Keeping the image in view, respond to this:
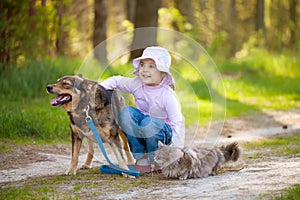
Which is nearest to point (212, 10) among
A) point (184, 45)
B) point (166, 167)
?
point (184, 45)

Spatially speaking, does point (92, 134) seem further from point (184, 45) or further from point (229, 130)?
point (184, 45)

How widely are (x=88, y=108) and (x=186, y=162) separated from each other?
3.74ft

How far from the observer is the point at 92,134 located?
6316 millimetres

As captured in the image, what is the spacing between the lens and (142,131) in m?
6.38

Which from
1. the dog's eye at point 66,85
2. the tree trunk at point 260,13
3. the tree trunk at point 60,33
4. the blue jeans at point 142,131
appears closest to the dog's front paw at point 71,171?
the blue jeans at point 142,131

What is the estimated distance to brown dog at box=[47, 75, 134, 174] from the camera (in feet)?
20.5

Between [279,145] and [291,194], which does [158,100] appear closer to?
[291,194]

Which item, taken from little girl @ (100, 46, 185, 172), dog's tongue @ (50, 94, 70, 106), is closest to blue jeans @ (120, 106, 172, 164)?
little girl @ (100, 46, 185, 172)

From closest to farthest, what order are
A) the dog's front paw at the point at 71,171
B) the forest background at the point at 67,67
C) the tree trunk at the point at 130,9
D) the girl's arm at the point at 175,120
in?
the girl's arm at the point at 175,120 < the dog's front paw at the point at 71,171 < the forest background at the point at 67,67 < the tree trunk at the point at 130,9

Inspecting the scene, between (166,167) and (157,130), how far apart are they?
1.33ft

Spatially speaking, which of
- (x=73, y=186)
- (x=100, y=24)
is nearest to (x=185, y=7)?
(x=100, y=24)

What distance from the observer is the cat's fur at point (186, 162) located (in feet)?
20.1

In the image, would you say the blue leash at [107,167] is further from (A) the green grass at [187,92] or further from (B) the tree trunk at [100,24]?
(B) the tree trunk at [100,24]

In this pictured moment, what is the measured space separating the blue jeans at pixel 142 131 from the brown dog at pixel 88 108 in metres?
0.13
